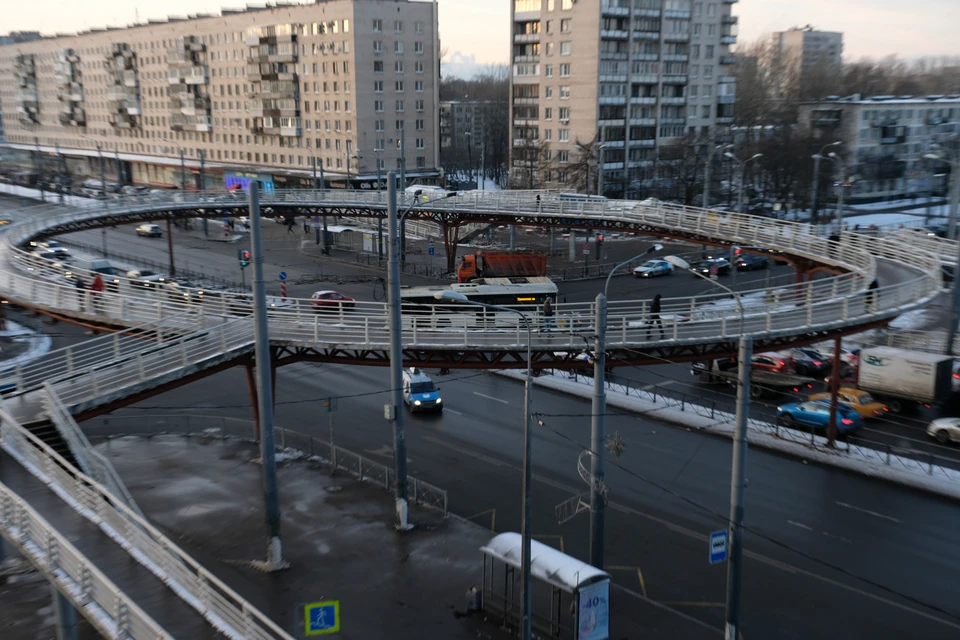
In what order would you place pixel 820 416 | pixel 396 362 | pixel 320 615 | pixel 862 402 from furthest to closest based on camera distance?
1. pixel 862 402
2. pixel 820 416
3. pixel 396 362
4. pixel 320 615

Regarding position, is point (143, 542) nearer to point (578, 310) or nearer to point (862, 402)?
point (578, 310)

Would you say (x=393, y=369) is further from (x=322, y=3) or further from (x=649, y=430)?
(x=322, y=3)

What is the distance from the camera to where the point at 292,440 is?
30.2 metres

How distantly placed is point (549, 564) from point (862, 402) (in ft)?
63.1

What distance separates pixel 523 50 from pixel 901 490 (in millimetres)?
75703

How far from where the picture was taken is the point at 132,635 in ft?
41.8

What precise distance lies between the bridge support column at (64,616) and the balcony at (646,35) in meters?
85.1

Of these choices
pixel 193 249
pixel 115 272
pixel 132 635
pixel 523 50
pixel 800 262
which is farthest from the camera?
pixel 523 50

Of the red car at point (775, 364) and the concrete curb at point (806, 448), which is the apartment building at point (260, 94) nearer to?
the red car at point (775, 364)

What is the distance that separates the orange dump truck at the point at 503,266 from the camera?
51.4 metres

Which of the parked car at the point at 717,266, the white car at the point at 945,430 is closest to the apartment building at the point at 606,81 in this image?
the parked car at the point at 717,266

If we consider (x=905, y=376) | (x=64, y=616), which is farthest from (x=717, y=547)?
(x=905, y=376)

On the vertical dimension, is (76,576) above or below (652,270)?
above

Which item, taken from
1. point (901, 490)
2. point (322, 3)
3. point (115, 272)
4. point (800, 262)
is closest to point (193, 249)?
point (115, 272)
